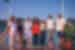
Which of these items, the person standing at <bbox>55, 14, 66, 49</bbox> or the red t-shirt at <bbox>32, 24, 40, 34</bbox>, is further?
the red t-shirt at <bbox>32, 24, 40, 34</bbox>

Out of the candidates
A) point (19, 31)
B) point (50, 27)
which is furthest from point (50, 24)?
point (19, 31)

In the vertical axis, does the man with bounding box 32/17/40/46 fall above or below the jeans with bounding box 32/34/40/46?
above

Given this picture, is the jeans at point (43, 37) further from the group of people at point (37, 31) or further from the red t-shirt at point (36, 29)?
the red t-shirt at point (36, 29)

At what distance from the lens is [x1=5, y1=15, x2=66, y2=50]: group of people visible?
6.53 meters

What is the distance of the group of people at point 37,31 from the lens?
21.4 feet

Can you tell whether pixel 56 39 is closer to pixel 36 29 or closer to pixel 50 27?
pixel 50 27

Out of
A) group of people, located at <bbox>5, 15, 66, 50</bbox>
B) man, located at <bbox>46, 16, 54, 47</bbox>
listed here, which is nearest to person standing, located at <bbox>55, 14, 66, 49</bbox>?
group of people, located at <bbox>5, 15, 66, 50</bbox>

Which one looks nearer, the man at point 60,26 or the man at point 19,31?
the man at point 60,26

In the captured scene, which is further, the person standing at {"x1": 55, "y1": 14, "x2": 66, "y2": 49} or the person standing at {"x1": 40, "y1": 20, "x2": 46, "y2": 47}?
the person standing at {"x1": 40, "y1": 20, "x2": 46, "y2": 47}

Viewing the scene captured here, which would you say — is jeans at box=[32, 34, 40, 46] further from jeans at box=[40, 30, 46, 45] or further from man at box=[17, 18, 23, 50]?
man at box=[17, 18, 23, 50]

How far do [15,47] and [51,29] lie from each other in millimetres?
822

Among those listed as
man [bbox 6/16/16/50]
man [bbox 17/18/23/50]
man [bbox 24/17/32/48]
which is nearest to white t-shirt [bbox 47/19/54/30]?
man [bbox 24/17/32/48]

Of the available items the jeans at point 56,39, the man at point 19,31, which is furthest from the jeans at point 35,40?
the jeans at point 56,39

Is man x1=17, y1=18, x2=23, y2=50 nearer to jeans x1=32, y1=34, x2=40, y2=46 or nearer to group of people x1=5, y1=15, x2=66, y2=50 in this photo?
group of people x1=5, y1=15, x2=66, y2=50
